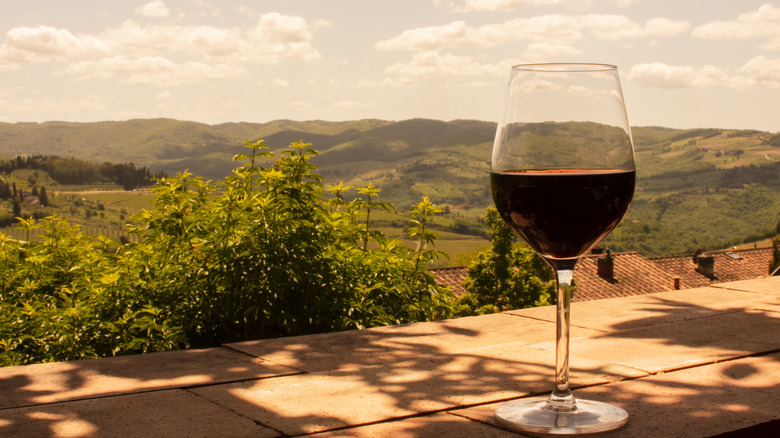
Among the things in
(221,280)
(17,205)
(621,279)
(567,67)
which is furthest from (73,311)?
(17,205)

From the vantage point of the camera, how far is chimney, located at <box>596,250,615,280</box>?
1720 inches

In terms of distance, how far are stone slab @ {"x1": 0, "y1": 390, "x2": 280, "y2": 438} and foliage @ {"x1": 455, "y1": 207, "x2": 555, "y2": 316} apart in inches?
872

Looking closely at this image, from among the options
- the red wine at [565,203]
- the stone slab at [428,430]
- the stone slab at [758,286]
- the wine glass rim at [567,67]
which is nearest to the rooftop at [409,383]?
the stone slab at [428,430]

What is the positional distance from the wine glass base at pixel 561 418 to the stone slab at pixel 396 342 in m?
0.63

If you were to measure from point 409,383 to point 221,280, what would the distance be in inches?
111

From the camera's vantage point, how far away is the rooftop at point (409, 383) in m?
1.50

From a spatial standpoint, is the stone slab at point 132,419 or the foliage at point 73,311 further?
the foliage at point 73,311

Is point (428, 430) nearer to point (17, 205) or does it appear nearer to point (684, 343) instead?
point (684, 343)

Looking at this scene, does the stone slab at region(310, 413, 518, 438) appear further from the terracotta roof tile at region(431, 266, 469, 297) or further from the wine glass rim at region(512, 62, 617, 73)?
the terracotta roof tile at region(431, 266, 469, 297)

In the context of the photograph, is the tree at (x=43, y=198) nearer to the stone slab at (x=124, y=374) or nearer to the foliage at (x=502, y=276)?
the foliage at (x=502, y=276)

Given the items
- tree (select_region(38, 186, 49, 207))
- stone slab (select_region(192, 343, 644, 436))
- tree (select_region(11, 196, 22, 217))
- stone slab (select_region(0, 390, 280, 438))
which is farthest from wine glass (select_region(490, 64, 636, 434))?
tree (select_region(38, 186, 49, 207))

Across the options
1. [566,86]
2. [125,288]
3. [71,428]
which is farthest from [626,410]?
[125,288]

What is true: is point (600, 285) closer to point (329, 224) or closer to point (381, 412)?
point (329, 224)

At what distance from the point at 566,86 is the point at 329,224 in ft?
12.1
